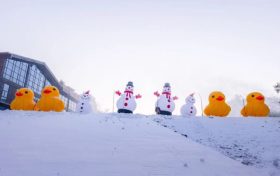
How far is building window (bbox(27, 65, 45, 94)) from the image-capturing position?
32469mm

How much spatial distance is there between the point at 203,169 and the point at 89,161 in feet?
10.3

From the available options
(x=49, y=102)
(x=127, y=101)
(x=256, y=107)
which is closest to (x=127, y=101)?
(x=127, y=101)

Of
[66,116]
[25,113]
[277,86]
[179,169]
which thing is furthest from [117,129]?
[277,86]

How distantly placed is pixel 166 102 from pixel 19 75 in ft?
67.2

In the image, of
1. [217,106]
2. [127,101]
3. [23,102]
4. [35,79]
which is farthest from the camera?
[35,79]

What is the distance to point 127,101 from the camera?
53.9 feet

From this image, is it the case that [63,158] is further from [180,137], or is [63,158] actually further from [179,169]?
[180,137]

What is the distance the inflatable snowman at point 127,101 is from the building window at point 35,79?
1941 cm

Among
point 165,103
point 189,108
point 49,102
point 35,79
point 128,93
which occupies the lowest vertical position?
point 49,102

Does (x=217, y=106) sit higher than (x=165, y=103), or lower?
lower

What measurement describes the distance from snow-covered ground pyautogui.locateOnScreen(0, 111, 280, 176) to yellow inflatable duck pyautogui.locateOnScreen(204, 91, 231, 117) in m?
2.18

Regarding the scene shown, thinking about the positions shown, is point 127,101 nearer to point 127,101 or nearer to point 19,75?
point 127,101

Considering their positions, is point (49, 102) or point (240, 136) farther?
point (49, 102)

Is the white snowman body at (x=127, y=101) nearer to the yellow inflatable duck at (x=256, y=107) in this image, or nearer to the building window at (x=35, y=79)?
the yellow inflatable duck at (x=256, y=107)
